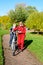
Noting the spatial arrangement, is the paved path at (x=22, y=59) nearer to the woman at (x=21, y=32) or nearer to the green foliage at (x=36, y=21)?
the woman at (x=21, y=32)

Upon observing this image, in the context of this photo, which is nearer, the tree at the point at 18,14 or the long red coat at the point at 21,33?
the long red coat at the point at 21,33

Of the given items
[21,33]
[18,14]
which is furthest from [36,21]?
[18,14]

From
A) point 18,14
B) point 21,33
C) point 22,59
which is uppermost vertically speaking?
point 18,14

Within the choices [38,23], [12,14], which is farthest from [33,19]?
[12,14]

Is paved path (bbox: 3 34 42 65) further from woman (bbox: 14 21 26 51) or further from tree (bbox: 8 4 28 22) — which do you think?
tree (bbox: 8 4 28 22)

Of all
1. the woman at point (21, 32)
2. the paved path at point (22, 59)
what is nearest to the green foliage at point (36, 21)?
the woman at point (21, 32)

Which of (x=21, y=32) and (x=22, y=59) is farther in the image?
(x=21, y=32)

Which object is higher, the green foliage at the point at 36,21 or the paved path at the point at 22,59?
the green foliage at the point at 36,21

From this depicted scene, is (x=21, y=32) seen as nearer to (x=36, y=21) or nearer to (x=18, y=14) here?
(x=36, y=21)

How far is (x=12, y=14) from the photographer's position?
61.5m

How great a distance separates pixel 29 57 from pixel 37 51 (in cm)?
135

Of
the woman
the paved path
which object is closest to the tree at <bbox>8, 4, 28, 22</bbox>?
the woman

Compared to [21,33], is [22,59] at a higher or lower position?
lower

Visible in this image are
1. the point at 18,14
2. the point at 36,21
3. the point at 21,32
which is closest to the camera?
the point at 21,32
